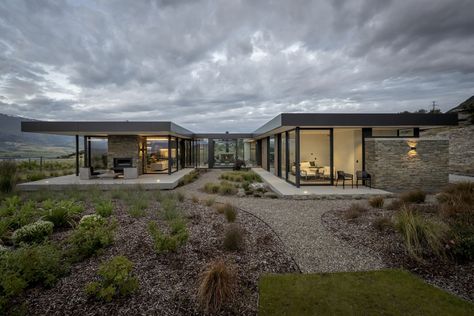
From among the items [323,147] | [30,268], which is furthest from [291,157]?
[30,268]

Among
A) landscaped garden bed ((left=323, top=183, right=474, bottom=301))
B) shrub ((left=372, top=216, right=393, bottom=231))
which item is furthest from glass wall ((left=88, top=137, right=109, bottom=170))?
shrub ((left=372, top=216, right=393, bottom=231))

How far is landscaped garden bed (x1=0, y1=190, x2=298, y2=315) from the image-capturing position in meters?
2.44

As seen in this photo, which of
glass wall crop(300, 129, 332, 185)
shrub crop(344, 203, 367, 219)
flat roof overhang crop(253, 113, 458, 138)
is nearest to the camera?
shrub crop(344, 203, 367, 219)

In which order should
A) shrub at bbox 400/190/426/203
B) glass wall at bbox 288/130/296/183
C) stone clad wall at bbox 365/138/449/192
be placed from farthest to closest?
1. glass wall at bbox 288/130/296/183
2. stone clad wall at bbox 365/138/449/192
3. shrub at bbox 400/190/426/203

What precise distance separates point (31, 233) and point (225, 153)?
1774cm

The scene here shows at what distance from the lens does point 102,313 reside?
233 centimetres

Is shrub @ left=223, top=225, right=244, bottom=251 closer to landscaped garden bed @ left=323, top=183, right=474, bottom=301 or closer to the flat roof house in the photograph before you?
landscaped garden bed @ left=323, top=183, right=474, bottom=301

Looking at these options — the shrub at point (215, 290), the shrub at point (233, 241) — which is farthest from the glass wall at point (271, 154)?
the shrub at point (215, 290)

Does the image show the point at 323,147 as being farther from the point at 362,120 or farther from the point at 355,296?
the point at 355,296

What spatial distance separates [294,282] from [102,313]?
2275mm

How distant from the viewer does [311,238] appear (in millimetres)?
4434

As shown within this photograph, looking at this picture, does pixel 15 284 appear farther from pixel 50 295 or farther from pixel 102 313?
pixel 102 313

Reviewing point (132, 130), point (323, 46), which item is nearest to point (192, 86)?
point (132, 130)

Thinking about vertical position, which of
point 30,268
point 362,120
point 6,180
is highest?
point 362,120
